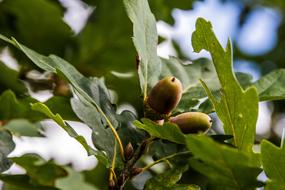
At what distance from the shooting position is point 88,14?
195 centimetres

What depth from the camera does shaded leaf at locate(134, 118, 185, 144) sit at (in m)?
0.96

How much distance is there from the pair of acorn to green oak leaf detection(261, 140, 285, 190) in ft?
0.44

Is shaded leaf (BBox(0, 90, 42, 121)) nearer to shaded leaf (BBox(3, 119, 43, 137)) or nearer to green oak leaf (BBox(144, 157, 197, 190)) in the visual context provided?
shaded leaf (BBox(3, 119, 43, 137))

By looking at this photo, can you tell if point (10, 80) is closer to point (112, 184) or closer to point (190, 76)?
point (190, 76)

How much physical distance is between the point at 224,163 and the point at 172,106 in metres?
0.23

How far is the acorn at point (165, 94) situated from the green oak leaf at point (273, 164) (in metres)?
0.20

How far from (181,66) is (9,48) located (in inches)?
24.5

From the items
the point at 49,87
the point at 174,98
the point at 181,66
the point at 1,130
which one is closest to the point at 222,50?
the point at 174,98

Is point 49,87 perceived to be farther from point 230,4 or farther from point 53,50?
point 230,4

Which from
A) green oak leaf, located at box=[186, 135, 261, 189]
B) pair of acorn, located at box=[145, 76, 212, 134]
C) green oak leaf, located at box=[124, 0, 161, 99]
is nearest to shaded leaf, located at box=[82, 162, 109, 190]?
green oak leaf, located at box=[124, 0, 161, 99]

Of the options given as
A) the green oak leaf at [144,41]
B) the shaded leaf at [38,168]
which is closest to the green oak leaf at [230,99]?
the green oak leaf at [144,41]

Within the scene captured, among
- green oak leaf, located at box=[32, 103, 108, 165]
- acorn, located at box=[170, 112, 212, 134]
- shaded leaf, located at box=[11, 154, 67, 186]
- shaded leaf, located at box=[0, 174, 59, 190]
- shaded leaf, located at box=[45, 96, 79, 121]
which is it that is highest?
acorn, located at box=[170, 112, 212, 134]

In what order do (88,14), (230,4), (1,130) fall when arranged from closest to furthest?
(1,130), (88,14), (230,4)

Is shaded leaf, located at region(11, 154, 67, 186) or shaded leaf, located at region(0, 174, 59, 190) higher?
shaded leaf, located at region(11, 154, 67, 186)
